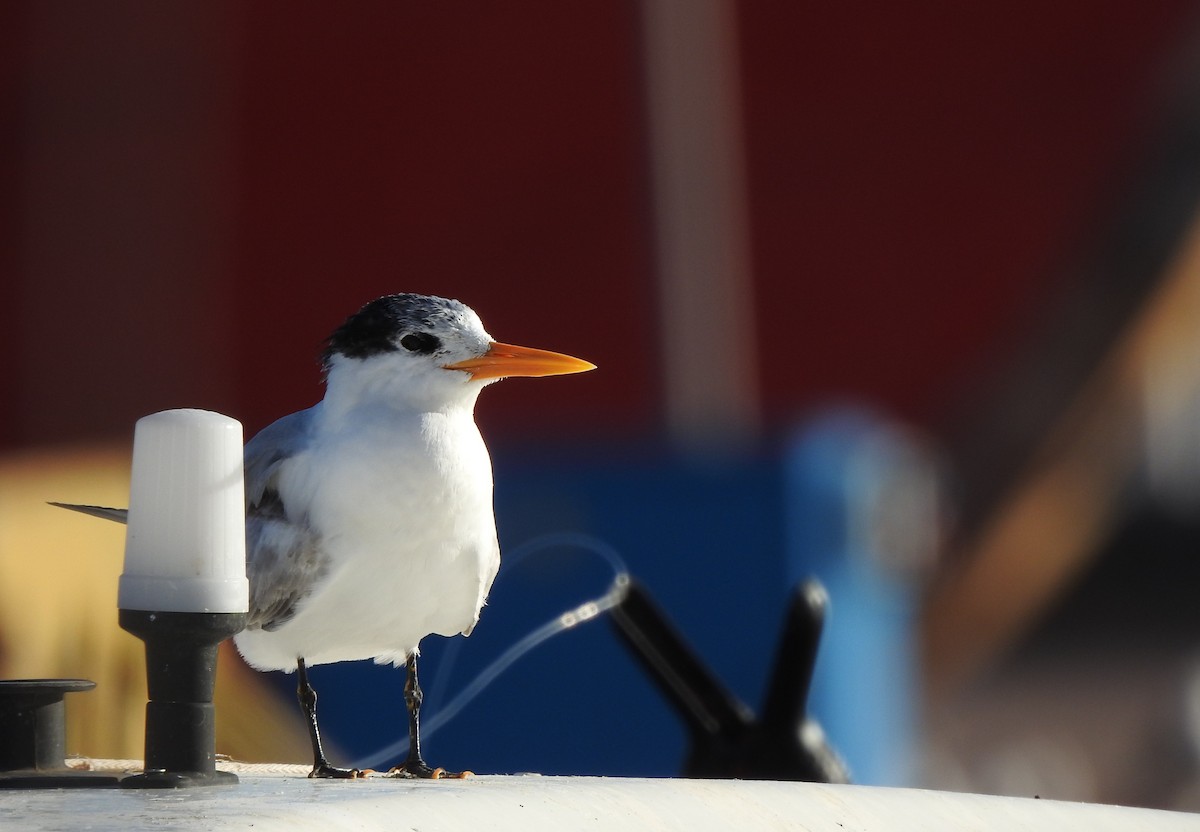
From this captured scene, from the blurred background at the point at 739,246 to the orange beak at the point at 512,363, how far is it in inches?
152

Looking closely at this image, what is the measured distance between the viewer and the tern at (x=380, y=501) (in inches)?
66.8

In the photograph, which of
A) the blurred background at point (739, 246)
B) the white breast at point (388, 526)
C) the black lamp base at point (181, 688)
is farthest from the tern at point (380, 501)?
the blurred background at point (739, 246)

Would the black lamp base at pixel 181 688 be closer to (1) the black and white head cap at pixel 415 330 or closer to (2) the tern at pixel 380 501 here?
(2) the tern at pixel 380 501

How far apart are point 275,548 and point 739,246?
18.5 ft

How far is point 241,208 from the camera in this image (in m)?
6.96

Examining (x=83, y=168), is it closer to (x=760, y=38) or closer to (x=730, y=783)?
(x=760, y=38)

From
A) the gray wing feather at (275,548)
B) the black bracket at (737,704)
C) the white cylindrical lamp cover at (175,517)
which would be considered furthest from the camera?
the black bracket at (737,704)

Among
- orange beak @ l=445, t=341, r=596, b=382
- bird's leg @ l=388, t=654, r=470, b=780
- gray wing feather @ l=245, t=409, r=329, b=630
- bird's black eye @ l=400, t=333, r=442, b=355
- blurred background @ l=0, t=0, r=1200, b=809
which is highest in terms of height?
blurred background @ l=0, t=0, r=1200, b=809

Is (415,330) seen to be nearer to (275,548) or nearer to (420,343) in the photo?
(420,343)

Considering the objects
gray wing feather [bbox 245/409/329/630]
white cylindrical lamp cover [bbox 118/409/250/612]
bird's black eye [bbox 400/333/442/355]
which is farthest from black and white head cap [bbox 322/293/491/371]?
white cylindrical lamp cover [bbox 118/409/250/612]

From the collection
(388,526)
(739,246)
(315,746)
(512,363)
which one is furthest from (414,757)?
(739,246)

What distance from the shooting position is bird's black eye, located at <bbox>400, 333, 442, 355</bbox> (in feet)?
5.81

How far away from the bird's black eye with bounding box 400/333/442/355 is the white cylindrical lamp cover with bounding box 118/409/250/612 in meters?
0.36

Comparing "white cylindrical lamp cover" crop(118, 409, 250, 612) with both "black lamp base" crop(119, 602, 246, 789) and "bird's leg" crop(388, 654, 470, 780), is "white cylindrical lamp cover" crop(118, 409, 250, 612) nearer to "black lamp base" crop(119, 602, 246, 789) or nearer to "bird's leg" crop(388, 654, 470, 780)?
"black lamp base" crop(119, 602, 246, 789)
